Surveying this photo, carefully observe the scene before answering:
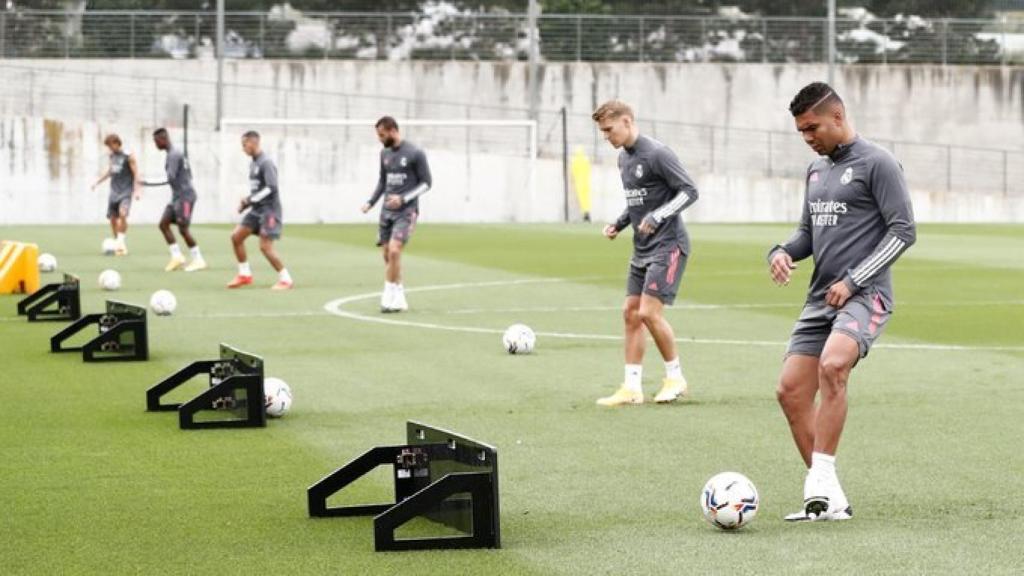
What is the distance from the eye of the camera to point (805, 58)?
58.8 meters

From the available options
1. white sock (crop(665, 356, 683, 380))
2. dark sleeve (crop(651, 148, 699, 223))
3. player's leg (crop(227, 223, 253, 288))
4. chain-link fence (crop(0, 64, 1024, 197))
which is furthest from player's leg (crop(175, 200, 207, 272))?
chain-link fence (crop(0, 64, 1024, 197))

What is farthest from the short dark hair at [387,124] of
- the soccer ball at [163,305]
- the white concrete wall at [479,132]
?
the white concrete wall at [479,132]

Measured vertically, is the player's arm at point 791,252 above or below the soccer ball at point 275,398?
above

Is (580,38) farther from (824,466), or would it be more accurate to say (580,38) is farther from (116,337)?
(824,466)

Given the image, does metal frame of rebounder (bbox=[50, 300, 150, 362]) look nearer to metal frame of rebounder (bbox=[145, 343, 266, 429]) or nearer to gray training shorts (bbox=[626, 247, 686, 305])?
metal frame of rebounder (bbox=[145, 343, 266, 429])

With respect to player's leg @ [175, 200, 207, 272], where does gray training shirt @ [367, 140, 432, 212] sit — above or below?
above

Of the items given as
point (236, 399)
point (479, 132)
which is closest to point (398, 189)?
point (236, 399)

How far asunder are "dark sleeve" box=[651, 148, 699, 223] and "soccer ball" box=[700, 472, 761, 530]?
17.1 ft

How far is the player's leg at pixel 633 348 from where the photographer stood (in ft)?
43.4

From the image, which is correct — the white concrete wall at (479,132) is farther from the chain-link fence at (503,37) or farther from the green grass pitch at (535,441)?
the green grass pitch at (535,441)

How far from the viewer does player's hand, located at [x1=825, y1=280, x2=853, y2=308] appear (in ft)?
28.6

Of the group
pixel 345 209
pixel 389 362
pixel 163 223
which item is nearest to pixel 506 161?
pixel 345 209

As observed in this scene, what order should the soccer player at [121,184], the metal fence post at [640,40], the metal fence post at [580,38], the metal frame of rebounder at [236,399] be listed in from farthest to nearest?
the metal fence post at [640,40]
the metal fence post at [580,38]
the soccer player at [121,184]
the metal frame of rebounder at [236,399]

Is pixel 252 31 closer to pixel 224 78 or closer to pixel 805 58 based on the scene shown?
pixel 224 78
